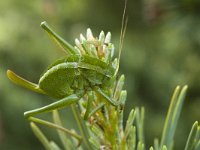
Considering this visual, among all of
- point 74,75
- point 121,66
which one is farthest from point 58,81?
point 121,66

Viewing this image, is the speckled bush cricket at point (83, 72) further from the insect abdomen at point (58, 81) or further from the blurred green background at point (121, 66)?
the blurred green background at point (121, 66)

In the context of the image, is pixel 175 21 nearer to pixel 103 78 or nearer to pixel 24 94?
pixel 103 78

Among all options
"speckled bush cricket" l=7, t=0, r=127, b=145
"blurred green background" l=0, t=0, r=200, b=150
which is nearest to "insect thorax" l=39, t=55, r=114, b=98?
"speckled bush cricket" l=7, t=0, r=127, b=145

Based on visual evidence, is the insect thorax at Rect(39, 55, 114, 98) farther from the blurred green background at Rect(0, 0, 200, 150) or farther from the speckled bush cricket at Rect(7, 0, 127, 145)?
the blurred green background at Rect(0, 0, 200, 150)

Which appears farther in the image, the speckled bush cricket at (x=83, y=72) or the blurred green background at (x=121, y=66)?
the blurred green background at (x=121, y=66)

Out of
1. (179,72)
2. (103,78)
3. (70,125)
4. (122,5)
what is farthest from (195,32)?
(122,5)

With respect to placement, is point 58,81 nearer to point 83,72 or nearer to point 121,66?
point 83,72

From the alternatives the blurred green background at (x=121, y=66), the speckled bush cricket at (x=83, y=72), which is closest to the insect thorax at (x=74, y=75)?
the speckled bush cricket at (x=83, y=72)
